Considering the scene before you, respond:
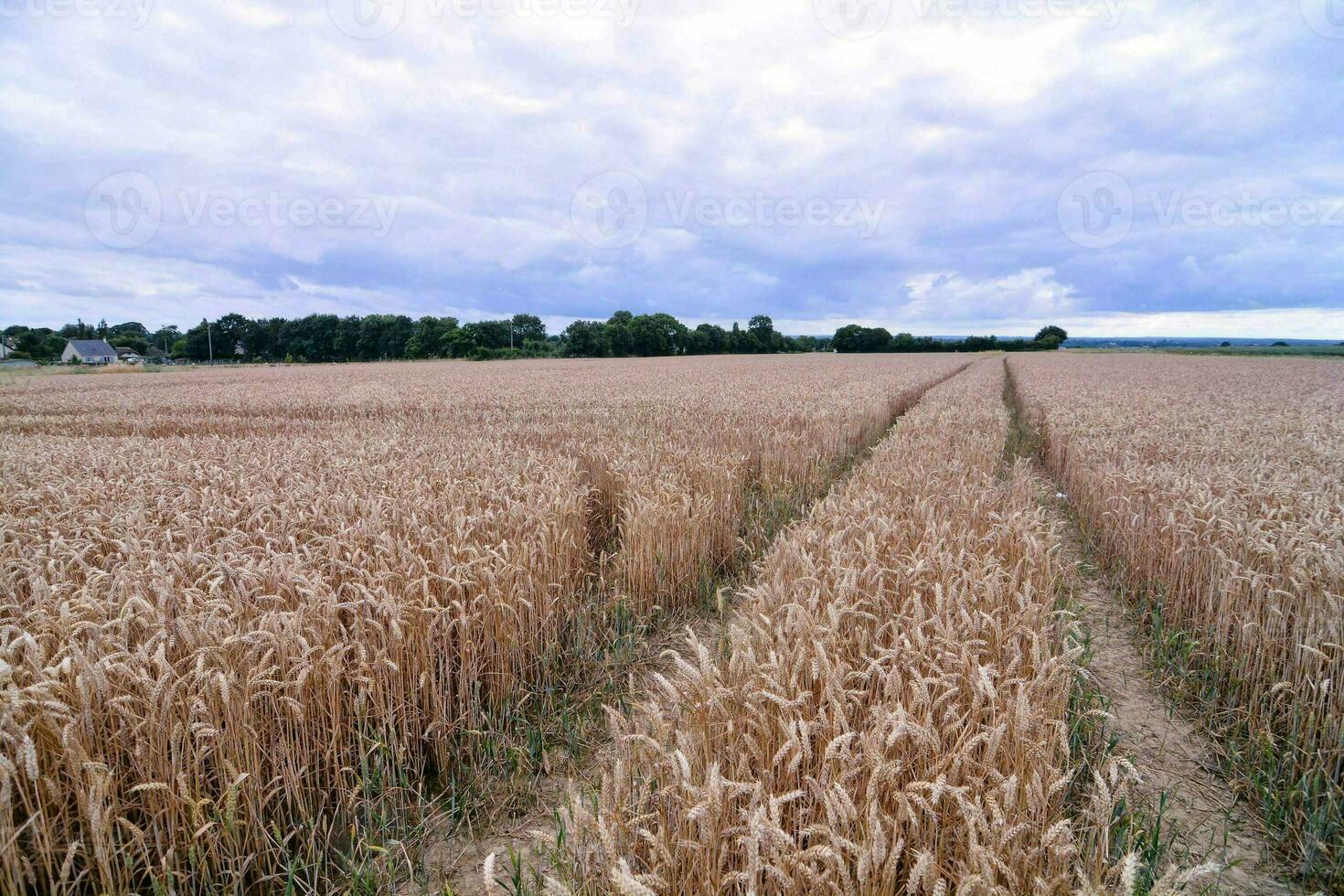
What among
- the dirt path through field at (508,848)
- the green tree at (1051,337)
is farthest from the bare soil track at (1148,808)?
the green tree at (1051,337)

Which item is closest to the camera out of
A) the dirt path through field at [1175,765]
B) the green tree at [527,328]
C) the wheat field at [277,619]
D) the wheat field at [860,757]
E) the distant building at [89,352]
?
the wheat field at [860,757]

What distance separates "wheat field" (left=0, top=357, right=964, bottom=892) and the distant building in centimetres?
11513

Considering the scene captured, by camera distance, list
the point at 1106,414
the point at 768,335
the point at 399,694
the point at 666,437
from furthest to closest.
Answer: the point at 768,335 → the point at 1106,414 → the point at 666,437 → the point at 399,694

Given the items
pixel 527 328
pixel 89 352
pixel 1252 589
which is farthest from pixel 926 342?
pixel 89 352

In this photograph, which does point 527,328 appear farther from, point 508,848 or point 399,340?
point 508,848

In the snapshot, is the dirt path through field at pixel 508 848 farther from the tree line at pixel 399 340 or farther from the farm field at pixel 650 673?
the tree line at pixel 399 340

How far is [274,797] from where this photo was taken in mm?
2883

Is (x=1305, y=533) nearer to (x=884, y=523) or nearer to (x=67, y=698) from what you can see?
(x=884, y=523)

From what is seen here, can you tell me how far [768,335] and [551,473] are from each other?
373 feet

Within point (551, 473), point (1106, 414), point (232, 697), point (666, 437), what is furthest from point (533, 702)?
point (1106, 414)

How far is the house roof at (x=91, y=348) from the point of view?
91375mm

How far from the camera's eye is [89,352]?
92.1 metres

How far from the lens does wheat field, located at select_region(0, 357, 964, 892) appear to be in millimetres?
2365

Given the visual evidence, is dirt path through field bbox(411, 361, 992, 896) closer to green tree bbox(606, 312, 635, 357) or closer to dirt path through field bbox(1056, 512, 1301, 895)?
dirt path through field bbox(1056, 512, 1301, 895)
